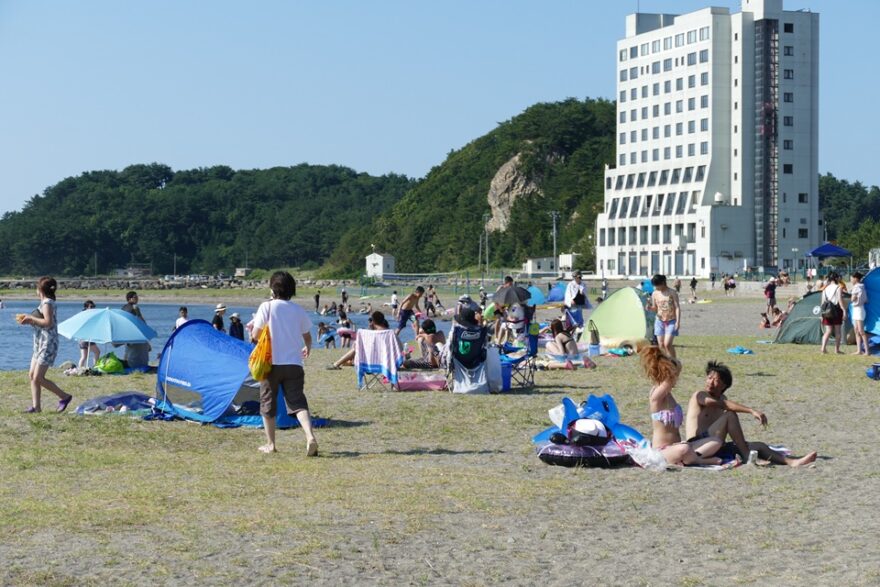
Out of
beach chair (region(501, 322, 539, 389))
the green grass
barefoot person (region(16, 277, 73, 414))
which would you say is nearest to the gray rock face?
beach chair (region(501, 322, 539, 389))

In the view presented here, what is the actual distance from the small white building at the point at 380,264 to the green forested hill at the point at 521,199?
2514mm

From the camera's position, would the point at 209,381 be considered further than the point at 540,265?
No

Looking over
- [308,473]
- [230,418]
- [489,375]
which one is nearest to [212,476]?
[308,473]

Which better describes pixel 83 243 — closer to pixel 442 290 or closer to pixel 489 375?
pixel 442 290

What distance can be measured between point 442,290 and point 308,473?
276 feet

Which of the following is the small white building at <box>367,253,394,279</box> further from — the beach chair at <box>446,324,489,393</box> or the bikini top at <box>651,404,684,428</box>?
the bikini top at <box>651,404,684,428</box>

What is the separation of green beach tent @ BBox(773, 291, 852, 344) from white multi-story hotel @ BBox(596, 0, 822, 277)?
199 ft

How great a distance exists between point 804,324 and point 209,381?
57.0 feet

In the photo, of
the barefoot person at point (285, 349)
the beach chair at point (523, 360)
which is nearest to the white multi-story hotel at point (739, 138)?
the beach chair at point (523, 360)

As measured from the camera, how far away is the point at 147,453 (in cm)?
1176

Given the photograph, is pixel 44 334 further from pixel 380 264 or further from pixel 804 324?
pixel 380 264

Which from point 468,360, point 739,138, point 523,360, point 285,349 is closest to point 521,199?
point 739,138

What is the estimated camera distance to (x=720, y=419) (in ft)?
35.5

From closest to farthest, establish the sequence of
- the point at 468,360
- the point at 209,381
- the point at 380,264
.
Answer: the point at 209,381
the point at 468,360
the point at 380,264
